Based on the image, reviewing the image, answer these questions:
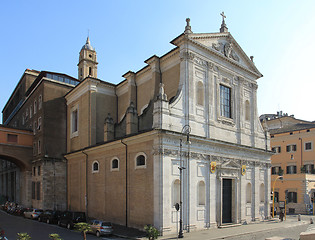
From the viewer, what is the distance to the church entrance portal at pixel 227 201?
2750 centimetres

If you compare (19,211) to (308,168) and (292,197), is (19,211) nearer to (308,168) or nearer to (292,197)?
(292,197)

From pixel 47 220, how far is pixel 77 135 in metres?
10.0

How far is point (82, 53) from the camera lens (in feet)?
190

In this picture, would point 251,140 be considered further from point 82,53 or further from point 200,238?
point 82,53

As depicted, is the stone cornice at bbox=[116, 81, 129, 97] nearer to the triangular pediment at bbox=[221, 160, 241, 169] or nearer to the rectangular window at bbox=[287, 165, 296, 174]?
the triangular pediment at bbox=[221, 160, 241, 169]

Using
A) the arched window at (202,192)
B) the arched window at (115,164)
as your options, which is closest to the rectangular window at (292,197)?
the arched window at (202,192)

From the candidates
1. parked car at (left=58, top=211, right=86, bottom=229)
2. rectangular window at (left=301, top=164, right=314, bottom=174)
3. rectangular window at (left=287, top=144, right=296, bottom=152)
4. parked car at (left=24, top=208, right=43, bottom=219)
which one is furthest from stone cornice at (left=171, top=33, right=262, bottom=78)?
parked car at (left=24, top=208, right=43, bottom=219)

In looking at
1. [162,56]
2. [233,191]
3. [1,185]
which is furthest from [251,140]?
[1,185]

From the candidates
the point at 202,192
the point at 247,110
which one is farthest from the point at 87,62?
the point at 202,192

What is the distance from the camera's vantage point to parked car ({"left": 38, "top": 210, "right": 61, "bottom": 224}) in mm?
Result: 28969

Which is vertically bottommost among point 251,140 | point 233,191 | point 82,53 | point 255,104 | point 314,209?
point 314,209

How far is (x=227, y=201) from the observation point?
1101 inches

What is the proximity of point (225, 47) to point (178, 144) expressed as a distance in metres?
12.1

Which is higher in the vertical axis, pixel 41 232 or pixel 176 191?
pixel 176 191
